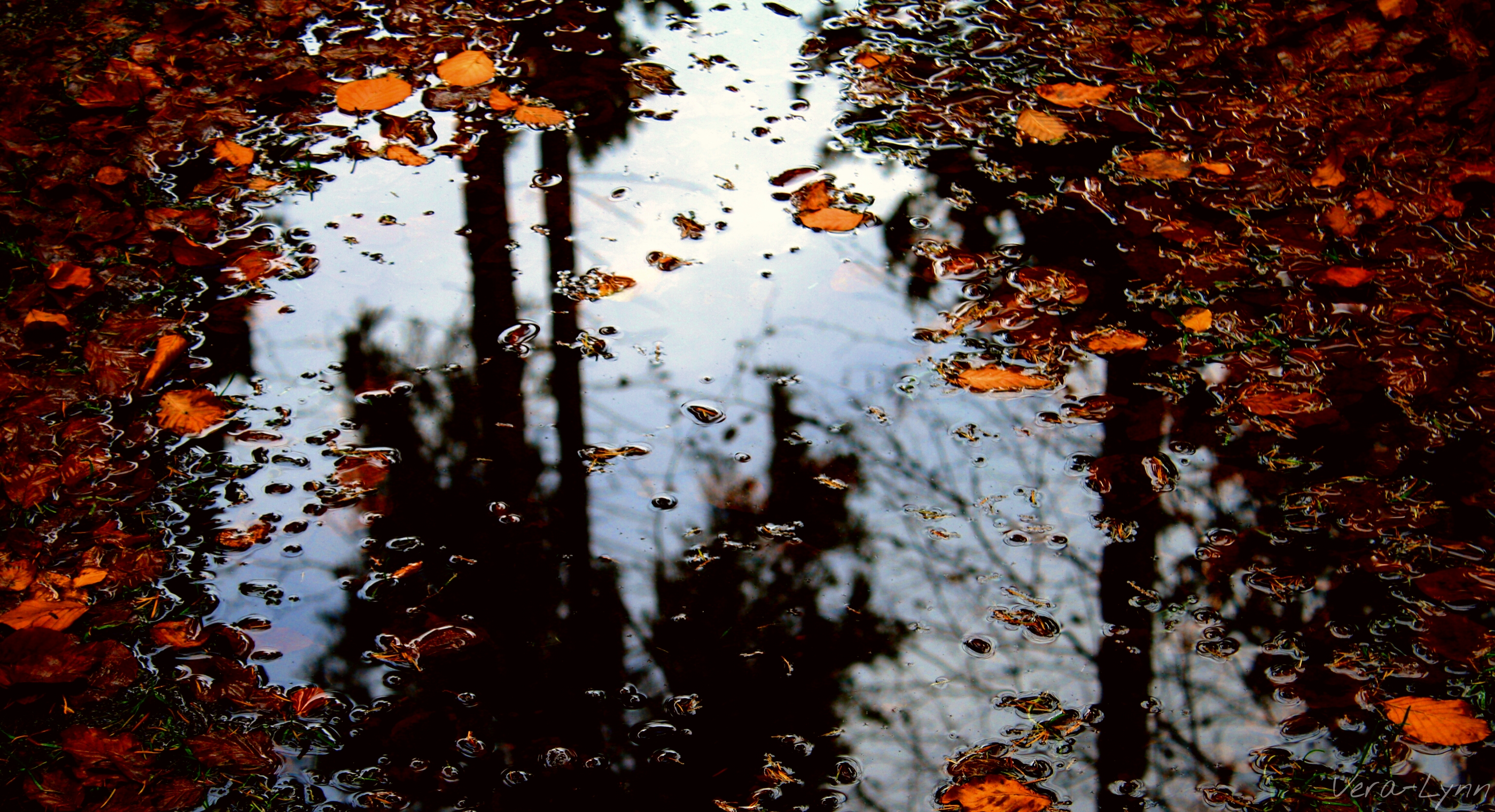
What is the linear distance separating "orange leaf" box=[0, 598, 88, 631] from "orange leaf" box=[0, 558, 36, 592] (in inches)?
1.9

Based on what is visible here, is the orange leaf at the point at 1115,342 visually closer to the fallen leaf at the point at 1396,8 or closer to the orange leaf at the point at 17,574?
the fallen leaf at the point at 1396,8

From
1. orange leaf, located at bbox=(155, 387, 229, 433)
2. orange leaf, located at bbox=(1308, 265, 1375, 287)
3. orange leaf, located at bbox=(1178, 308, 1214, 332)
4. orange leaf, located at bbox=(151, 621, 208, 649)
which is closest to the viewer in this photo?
orange leaf, located at bbox=(151, 621, 208, 649)

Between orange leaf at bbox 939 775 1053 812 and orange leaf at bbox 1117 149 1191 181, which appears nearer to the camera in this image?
orange leaf at bbox 939 775 1053 812

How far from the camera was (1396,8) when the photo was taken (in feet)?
12.0

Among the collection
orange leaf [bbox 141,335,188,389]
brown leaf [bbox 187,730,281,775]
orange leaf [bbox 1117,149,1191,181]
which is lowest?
brown leaf [bbox 187,730,281,775]

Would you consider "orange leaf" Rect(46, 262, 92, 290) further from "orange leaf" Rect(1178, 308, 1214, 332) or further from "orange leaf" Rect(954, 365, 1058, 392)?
"orange leaf" Rect(1178, 308, 1214, 332)

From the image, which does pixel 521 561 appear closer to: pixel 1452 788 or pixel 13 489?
pixel 13 489

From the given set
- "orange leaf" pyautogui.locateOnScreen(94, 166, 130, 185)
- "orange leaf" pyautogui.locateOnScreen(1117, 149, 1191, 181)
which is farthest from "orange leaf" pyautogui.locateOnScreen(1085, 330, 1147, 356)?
"orange leaf" pyautogui.locateOnScreen(94, 166, 130, 185)

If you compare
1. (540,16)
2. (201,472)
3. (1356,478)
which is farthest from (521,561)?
(540,16)

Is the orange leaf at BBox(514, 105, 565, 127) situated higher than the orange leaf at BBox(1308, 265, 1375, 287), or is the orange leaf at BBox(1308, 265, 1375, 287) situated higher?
the orange leaf at BBox(1308, 265, 1375, 287)

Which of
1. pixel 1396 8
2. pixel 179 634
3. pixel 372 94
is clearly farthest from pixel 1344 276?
pixel 372 94

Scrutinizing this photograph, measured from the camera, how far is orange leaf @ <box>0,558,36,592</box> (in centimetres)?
188

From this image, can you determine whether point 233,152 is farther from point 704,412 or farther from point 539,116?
point 704,412

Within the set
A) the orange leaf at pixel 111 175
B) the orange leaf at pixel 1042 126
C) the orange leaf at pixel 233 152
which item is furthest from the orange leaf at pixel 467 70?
the orange leaf at pixel 1042 126
